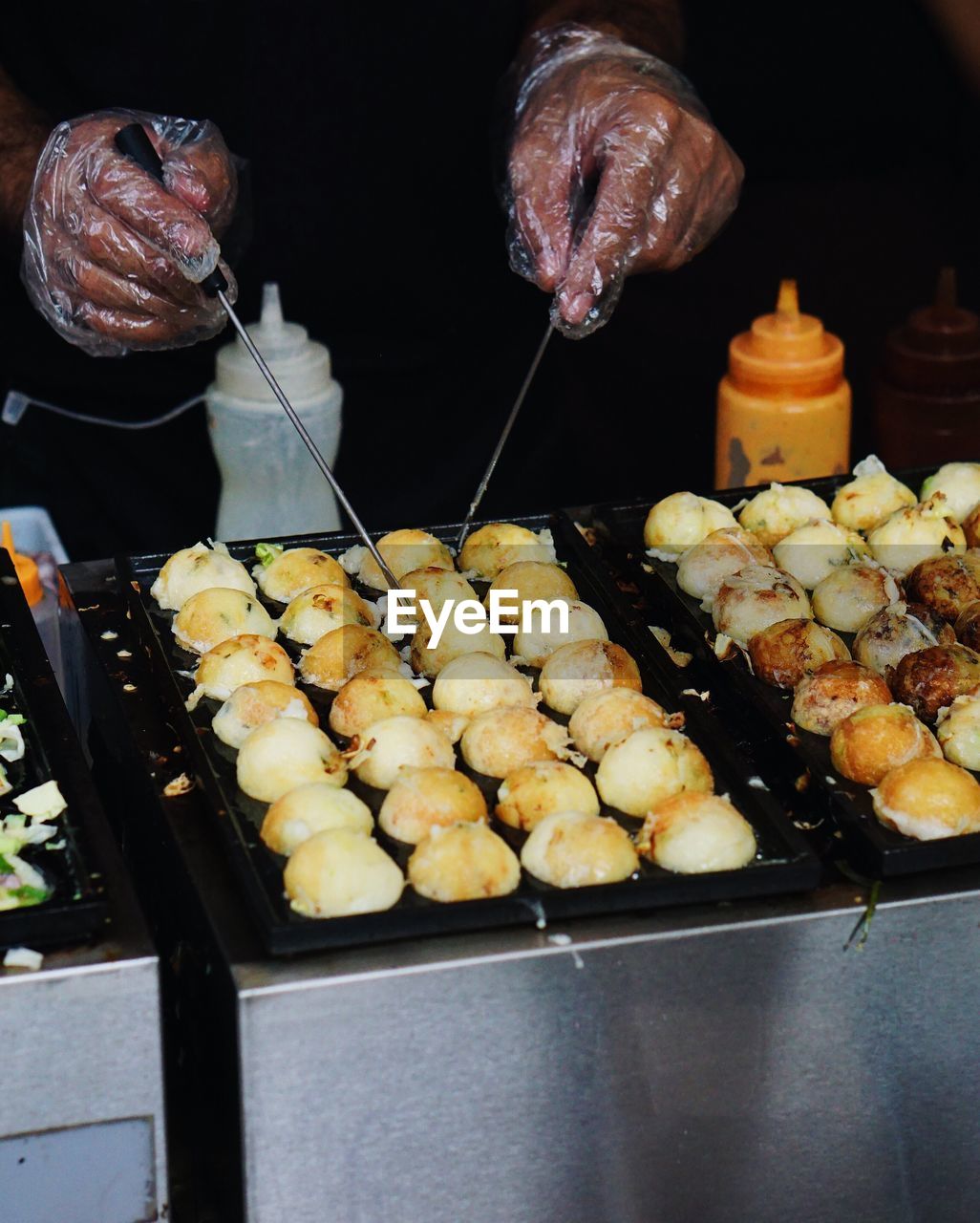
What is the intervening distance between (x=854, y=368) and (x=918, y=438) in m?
1.43

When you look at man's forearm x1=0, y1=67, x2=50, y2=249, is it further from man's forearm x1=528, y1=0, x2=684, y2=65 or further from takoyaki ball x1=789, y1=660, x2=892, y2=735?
takoyaki ball x1=789, y1=660, x2=892, y2=735

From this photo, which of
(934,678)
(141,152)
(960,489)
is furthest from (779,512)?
(141,152)

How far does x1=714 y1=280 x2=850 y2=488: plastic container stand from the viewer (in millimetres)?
2607

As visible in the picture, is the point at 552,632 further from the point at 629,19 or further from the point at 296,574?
the point at 629,19

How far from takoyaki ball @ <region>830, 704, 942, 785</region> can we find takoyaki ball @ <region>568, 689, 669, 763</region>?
204 mm

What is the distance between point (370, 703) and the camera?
5.55ft

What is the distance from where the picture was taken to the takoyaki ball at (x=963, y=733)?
162 centimetres

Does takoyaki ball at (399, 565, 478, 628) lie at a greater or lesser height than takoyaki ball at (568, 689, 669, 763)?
lesser

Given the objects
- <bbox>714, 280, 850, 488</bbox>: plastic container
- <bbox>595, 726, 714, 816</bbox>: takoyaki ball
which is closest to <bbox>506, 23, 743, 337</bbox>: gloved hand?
<bbox>714, 280, 850, 488</bbox>: plastic container

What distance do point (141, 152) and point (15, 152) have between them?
423mm

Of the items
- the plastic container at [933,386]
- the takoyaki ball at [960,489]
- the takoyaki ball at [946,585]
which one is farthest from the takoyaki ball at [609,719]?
the plastic container at [933,386]

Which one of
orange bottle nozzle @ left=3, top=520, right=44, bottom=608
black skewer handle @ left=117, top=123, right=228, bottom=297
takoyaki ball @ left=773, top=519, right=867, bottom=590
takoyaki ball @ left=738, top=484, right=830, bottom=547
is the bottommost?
orange bottle nozzle @ left=3, top=520, right=44, bottom=608

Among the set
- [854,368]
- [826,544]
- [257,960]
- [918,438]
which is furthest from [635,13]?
[257,960]

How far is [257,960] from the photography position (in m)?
1.36
